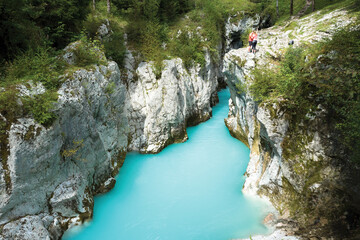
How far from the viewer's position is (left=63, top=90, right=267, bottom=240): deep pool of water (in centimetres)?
834

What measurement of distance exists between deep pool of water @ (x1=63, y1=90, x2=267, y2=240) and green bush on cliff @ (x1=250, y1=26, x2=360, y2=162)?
4.24 metres

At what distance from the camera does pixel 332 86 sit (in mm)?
6973

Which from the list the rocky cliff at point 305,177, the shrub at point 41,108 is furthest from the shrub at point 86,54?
the rocky cliff at point 305,177

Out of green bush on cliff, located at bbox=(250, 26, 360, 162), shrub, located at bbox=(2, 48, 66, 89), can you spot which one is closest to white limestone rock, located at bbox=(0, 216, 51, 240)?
shrub, located at bbox=(2, 48, 66, 89)

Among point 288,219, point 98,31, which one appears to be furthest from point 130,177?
point 98,31

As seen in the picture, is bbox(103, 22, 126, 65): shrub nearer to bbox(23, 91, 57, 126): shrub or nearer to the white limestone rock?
bbox(23, 91, 57, 126): shrub

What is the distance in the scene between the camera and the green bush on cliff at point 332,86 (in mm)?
6469

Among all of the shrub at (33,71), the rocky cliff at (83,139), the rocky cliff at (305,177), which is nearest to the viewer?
the rocky cliff at (305,177)

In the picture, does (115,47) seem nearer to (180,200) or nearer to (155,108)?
(155,108)

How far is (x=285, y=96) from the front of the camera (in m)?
8.25

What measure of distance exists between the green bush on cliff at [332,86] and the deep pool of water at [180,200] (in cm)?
424

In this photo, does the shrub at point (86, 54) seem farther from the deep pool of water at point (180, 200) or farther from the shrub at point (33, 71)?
the deep pool of water at point (180, 200)

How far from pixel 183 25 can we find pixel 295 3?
15264mm

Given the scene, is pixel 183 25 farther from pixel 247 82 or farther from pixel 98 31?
pixel 247 82
